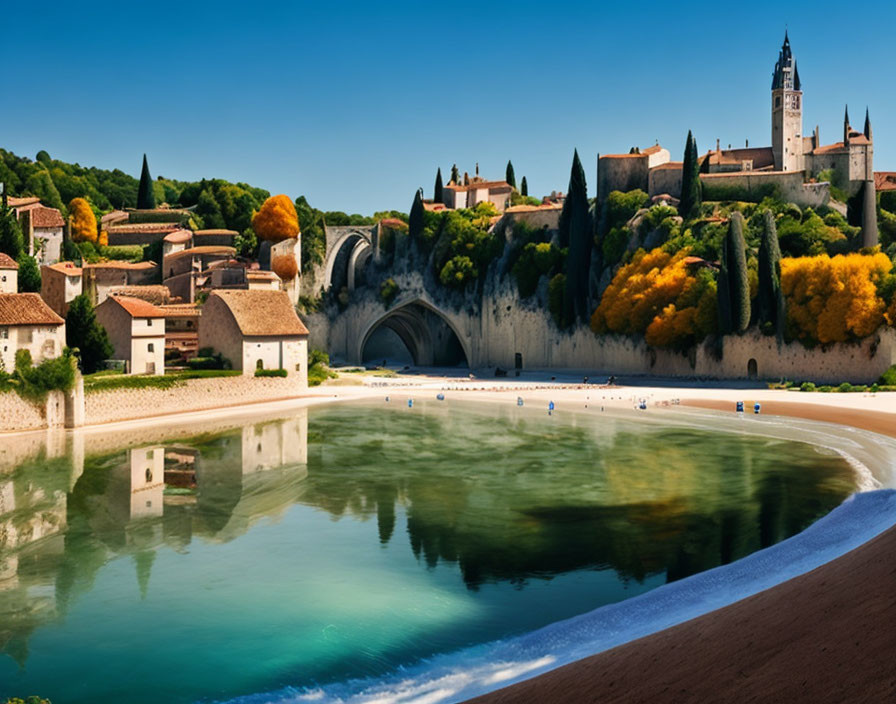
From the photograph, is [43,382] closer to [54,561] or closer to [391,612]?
[54,561]

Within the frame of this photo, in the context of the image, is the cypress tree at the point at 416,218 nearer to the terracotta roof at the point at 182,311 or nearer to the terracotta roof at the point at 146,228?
the terracotta roof at the point at 146,228

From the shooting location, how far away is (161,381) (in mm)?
38312

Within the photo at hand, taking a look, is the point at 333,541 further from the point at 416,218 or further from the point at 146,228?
the point at 146,228

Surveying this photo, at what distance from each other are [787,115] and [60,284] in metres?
54.5

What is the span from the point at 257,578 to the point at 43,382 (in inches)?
815

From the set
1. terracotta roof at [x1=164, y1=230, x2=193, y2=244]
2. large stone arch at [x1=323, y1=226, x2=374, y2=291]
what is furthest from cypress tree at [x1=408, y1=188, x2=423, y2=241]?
terracotta roof at [x1=164, y1=230, x2=193, y2=244]

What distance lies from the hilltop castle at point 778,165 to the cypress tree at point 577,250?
14.4 ft

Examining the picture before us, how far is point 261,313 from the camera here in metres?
45.9

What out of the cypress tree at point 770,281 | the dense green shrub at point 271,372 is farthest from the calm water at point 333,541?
the cypress tree at point 770,281

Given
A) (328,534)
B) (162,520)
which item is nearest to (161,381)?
(162,520)

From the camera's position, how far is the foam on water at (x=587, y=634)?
11.6 m

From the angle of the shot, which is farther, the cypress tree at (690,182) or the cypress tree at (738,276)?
the cypress tree at (690,182)

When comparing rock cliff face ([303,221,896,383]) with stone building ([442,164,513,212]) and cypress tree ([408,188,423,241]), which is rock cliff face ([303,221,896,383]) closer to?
cypress tree ([408,188,423,241])

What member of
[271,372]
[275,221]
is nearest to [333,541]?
[271,372]
